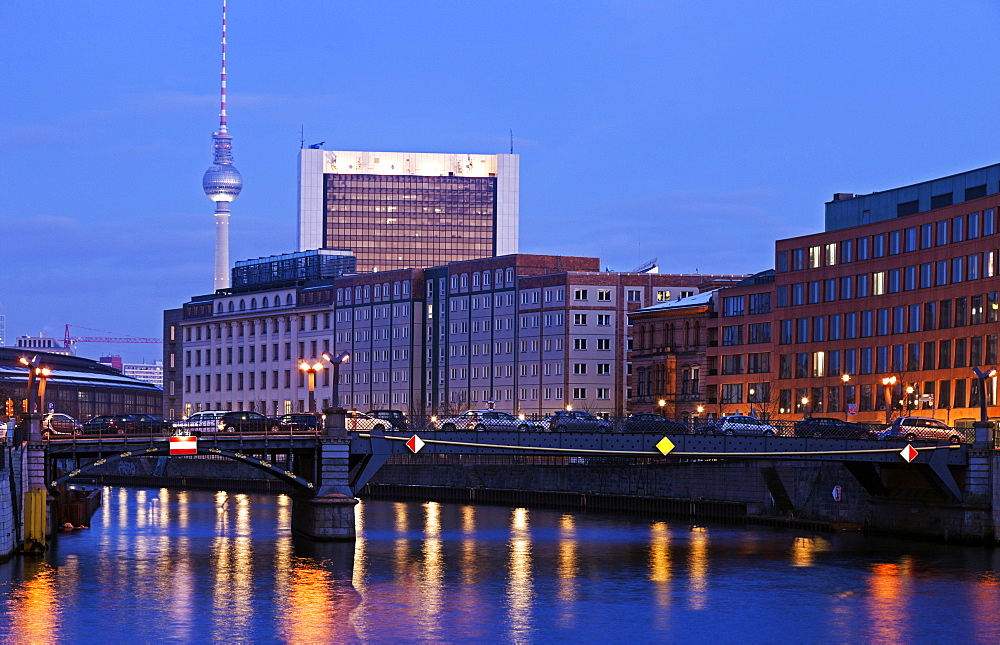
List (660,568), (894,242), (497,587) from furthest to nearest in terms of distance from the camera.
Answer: (894,242) → (660,568) → (497,587)

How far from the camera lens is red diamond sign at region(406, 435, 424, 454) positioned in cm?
9662

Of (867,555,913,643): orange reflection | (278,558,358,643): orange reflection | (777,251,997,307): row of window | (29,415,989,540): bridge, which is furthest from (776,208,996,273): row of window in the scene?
(278,558,358,643): orange reflection

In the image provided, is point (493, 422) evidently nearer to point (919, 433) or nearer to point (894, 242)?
point (919, 433)

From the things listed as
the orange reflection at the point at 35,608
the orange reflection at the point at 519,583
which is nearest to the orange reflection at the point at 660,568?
the orange reflection at the point at 519,583

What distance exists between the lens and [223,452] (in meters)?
98.1

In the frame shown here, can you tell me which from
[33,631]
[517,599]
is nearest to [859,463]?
[517,599]

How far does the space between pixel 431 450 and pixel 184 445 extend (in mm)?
14211

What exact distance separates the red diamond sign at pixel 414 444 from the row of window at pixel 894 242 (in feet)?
229

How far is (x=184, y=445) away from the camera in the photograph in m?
94.8

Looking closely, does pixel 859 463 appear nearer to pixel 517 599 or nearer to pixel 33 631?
pixel 517 599

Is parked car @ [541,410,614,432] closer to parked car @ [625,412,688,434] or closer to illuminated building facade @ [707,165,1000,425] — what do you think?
parked car @ [625,412,688,434]

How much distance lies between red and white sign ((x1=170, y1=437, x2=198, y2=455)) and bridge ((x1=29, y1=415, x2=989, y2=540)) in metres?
1.19

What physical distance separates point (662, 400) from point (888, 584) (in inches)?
4618

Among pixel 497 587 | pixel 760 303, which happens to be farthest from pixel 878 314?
pixel 497 587
